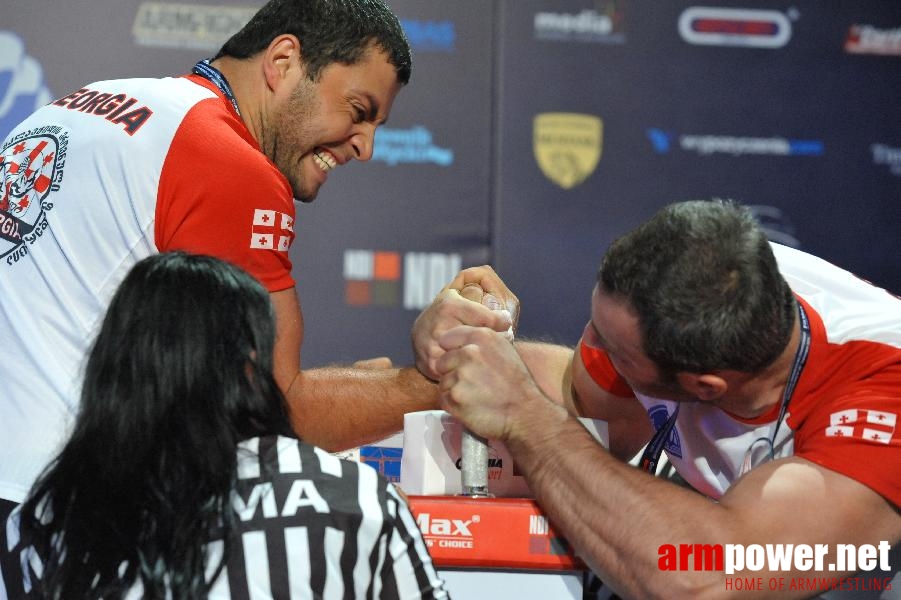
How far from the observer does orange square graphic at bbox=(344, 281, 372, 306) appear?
358 cm

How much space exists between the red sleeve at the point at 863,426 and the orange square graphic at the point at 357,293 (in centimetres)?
210

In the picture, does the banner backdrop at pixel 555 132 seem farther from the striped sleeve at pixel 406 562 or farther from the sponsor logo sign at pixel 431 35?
the striped sleeve at pixel 406 562

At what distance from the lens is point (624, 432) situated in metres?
2.07

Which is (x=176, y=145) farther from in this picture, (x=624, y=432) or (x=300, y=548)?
(x=624, y=432)

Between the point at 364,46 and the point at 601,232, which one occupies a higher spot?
the point at 364,46

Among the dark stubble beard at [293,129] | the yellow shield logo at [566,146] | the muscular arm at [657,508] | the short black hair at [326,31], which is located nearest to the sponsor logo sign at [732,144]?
the yellow shield logo at [566,146]

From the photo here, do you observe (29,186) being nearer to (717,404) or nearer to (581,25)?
(717,404)

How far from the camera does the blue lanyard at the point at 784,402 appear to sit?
1.66 m

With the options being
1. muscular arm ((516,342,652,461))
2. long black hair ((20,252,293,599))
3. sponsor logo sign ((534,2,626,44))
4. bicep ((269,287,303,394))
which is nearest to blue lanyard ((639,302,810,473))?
muscular arm ((516,342,652,461))

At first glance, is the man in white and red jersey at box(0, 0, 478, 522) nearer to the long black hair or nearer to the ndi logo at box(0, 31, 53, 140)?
the long black hair

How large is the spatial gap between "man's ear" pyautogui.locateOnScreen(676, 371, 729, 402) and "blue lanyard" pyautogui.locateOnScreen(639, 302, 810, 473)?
0.09 metres

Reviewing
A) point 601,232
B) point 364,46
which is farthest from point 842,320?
point 601,232

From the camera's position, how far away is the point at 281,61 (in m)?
1.99

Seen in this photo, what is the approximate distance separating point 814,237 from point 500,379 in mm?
2409
